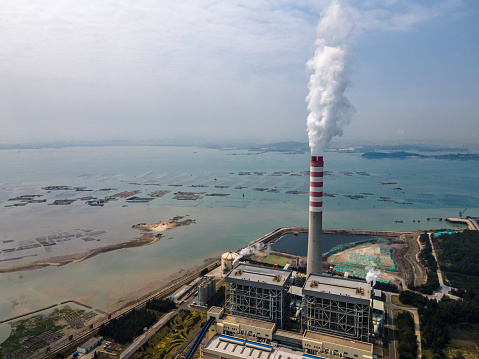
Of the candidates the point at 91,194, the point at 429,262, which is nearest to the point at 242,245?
the point at 429,262

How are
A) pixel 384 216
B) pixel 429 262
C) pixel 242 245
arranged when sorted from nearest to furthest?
pixel 429 262 → pixel 242 245 → pixel 384 216

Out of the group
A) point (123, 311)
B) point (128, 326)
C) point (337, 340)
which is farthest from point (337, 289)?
point (123, 311)

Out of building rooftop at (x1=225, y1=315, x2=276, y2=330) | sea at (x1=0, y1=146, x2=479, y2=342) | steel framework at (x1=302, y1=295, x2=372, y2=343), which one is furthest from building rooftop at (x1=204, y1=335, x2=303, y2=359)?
sea at (x1=0, y1=146, x2=479, y2=342)

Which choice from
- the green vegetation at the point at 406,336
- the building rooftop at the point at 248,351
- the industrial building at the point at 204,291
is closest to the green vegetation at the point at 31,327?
the industrial building at the point at 204,291

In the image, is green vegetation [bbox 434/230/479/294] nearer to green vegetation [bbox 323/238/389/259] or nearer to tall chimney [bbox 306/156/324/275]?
green vegetation [bbox 323/238/389/259]

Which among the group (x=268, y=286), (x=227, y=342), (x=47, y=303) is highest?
(x=268, y=286)

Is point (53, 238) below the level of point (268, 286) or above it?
Result: below

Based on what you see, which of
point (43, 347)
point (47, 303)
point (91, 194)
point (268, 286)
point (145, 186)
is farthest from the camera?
point (145, 186)

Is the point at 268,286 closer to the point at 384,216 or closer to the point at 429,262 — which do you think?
the point at 429,262
